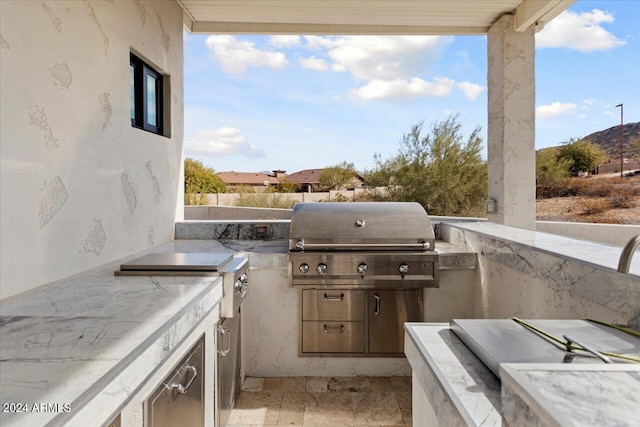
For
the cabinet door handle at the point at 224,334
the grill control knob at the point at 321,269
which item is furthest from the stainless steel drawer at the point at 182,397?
the grill control knob at the point at 321,269

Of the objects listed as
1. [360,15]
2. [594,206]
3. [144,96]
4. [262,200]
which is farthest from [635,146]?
[144,96]

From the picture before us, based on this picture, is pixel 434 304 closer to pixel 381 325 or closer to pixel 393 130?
pixel 381 325

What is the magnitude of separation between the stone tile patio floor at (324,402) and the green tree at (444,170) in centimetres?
632

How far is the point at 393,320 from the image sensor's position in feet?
9.52

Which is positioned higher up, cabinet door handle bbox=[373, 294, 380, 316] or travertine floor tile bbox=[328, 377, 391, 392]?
cabinet door handle bbox=[373, 294, 380, 316]

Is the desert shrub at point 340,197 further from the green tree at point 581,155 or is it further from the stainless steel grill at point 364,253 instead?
the stainless steel grill at point 364,253

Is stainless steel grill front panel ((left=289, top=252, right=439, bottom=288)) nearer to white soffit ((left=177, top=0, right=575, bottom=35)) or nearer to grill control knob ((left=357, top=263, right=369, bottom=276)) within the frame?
grill control knob ((left=357, top=263, right=369, bottom=276))

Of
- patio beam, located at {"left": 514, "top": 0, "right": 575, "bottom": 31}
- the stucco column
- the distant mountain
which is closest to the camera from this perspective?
patio beam, located at {"left": 514, "top": 0, "right": 575, "bottom": 31}

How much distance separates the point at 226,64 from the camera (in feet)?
42.8

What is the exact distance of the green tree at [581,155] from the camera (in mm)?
8578

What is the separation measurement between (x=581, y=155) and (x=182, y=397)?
9.63 m

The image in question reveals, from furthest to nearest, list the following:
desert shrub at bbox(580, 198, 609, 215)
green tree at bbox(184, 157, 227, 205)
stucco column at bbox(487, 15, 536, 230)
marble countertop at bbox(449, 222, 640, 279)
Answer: green tree at bbox(184, 157, 227, 205) → desert shrub at bbox(580, 198, 609, 215) → stucco column at bbox(487, 15, 536, 230) → marble countertop at bbox(449, 222, 640, 279)

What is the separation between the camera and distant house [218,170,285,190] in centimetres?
1181

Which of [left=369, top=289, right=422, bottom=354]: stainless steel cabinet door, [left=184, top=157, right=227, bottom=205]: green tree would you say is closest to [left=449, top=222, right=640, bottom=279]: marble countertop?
[left=369, top=289, right=422, bottom=354]: stainless steel cabinet door
